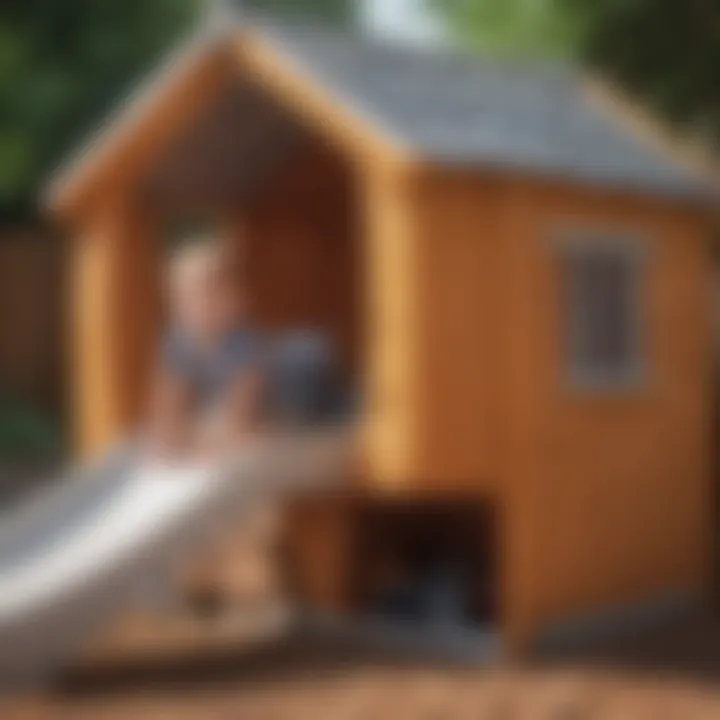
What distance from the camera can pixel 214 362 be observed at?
354 inches

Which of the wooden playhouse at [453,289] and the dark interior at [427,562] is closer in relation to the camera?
the wooden playhouse at [453,289]

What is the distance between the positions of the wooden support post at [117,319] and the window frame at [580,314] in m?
2.58

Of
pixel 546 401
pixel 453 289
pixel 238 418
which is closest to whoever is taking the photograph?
pixel 453 289

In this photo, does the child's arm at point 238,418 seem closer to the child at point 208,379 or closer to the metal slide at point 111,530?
the child at point 208,379

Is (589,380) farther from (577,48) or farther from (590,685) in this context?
(577,48)

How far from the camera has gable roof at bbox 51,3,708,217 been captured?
8023 mm

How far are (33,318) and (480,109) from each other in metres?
9.57

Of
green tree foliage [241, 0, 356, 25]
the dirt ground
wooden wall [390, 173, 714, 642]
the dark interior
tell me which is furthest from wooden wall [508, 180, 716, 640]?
green tree foliage [241, 0, 356, 25]

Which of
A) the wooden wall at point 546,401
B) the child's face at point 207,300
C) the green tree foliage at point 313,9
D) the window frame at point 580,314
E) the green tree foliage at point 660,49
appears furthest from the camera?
the green tree foliage at point 313,9

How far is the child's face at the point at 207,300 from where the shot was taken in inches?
360

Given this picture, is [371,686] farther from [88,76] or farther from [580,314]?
[88,76]

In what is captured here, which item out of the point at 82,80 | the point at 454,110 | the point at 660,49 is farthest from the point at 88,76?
the point at 454,110

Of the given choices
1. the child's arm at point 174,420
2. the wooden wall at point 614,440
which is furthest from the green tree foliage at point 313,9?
A: the child's arm at point 174,420

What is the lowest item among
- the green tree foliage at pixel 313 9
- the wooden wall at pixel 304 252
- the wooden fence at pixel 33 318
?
the wooden wall at pixel 304 252
